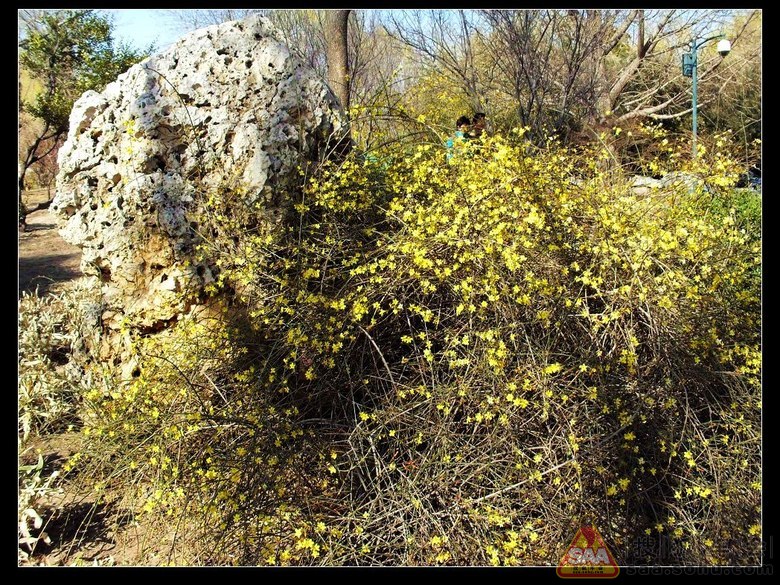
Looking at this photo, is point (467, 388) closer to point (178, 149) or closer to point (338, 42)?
point (178, 149)

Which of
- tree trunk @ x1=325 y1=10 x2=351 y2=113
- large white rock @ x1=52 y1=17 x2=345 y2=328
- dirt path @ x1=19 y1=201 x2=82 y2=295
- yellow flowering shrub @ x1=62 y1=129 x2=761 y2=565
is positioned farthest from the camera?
tree trunk @ x1=325 y1=10 x2=351 y2=113

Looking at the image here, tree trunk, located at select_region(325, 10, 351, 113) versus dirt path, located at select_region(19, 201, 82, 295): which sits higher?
tree trunk, located at select_region(325, 10, 351, 113)

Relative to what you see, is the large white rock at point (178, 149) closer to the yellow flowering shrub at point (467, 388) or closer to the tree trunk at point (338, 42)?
the yellow flowering shrub at point (467, 388)

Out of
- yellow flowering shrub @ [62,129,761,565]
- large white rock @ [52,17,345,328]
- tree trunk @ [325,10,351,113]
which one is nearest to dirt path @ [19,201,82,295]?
large white rock @ [52,17,345,328]

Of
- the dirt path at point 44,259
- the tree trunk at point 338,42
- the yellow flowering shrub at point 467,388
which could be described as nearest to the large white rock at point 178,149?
the yellow flowering shrub at point 467,388

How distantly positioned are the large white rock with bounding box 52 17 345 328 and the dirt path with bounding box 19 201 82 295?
92.8 inches

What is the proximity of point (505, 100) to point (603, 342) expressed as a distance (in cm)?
589

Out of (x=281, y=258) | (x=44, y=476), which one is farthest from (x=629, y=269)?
(x=44, y=476)

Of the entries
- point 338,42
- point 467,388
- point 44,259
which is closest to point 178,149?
point 467,388

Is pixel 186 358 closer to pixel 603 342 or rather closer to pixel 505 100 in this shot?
pixel 603 342

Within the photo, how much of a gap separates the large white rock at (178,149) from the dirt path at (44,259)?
2.36 meters

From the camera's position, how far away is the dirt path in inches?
230

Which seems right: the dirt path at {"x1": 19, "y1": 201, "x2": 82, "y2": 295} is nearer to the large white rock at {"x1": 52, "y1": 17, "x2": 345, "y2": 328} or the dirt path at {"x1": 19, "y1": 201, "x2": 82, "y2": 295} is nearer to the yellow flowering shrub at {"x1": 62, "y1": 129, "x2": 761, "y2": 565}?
the large white rock at {"x1": 52, "y1": 17, "x2": 345, "y2": 328}

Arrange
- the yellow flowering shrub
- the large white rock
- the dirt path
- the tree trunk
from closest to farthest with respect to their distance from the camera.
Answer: the yellow flowering shrub, the large white rock, the dirt path, the tree trunk
